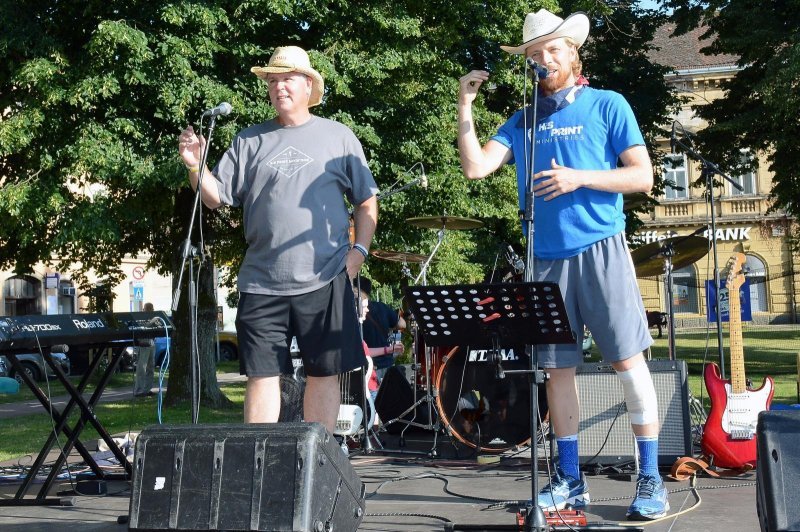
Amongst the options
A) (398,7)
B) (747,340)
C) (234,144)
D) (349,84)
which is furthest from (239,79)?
(747,340)

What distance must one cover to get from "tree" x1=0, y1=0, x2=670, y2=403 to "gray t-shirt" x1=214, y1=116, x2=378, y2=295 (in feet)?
25.8

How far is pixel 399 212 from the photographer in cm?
1391

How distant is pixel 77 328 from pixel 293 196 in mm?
1811

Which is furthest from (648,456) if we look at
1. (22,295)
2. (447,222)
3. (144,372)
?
(22,295)

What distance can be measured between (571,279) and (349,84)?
981 cm

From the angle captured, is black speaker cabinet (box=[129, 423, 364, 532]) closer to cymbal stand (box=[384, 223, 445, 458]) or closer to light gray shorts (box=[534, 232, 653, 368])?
light gray shorts (box=[534, 232, 653, 368])

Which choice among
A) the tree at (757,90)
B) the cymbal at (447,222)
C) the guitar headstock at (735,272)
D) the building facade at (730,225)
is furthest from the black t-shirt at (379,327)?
the building facade at (730,225)

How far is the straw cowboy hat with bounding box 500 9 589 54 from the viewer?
14.1 feet

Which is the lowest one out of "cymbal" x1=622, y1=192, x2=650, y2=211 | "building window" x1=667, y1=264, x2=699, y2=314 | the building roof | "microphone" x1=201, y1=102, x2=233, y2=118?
"microphone" x1=201, y1=102, x2=233, y2=118

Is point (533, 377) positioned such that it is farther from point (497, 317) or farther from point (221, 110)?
point (221, 110)

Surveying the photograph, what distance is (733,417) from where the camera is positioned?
5.97 m

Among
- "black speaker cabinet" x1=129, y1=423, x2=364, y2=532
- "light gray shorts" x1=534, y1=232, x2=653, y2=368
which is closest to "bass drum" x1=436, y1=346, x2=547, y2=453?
"light gray shorts" x1=534, y1=232, x2=653, y2=368

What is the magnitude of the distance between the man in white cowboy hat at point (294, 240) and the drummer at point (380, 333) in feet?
16.3

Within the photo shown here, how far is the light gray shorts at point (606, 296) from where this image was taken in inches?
171
